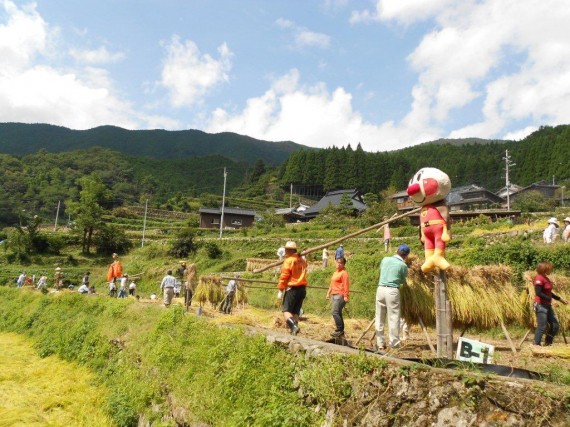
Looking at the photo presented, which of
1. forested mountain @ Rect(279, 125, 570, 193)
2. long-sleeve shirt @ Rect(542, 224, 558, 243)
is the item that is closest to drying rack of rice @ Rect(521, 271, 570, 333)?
long-sleeve shirt @ Rect(542, 224, 558, 243)

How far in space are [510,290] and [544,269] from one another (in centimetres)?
71

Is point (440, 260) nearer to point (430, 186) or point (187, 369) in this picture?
point (430, 186)

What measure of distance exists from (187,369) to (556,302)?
6884mm

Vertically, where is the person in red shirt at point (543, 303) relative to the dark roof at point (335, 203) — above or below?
below

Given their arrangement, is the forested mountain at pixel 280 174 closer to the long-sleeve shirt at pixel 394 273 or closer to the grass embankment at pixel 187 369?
the grass embankment at pixel 187 369

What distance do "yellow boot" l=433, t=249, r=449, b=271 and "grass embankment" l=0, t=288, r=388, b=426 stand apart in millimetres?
1326

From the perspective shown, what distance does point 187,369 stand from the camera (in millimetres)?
6105

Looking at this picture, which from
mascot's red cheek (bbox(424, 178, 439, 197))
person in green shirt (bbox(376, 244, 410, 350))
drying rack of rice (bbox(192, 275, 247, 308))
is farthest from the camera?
drying rack of rice (bbox(192, 275, 247, 308))

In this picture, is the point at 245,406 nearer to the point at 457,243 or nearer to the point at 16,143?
the point at 457,243

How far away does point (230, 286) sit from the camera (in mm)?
12953

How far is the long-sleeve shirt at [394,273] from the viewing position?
5.35 meters

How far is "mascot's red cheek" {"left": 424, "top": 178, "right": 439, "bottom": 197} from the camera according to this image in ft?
14.7

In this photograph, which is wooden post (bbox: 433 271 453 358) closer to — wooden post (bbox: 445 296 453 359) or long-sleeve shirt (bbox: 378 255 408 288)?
wooden post (bbox: 445 296 453 359)

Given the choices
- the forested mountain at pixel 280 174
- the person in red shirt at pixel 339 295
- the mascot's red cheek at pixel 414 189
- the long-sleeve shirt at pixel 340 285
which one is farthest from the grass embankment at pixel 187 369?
the forested mountain at pixel 280 174
